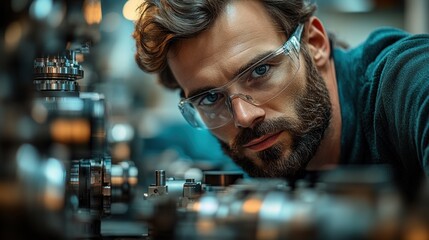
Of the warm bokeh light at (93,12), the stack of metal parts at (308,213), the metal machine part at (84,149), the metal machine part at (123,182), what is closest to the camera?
the stack of metal parts at (308,213)

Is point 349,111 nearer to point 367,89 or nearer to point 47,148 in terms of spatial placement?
point 367,89

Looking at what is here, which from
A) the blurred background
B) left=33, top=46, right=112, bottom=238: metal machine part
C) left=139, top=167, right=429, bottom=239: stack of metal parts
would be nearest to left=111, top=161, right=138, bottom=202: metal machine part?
the blurred background

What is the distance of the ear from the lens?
1.63 m

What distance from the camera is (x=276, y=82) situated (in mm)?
1388

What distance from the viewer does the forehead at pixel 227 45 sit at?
4.45 feet

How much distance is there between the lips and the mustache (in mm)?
13

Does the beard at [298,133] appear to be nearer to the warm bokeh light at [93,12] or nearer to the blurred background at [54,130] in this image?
the blurred background at [54,130]

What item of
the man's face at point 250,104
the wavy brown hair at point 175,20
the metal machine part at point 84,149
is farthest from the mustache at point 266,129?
the metal machine part at point 84,149

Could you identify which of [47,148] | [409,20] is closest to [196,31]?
[47,148]

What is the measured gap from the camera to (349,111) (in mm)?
1557

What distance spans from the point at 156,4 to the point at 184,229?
0.99 meters

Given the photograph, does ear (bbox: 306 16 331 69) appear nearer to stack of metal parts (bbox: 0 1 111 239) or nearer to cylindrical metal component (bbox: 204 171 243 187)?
cylindrical metal component (bbox: 204 171 243 187)

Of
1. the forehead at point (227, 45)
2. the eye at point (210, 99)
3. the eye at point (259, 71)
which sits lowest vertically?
the eye at point (210, 99)

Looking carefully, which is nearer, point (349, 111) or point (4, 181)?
point (4, 181)
